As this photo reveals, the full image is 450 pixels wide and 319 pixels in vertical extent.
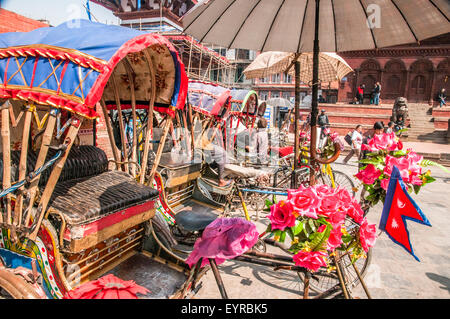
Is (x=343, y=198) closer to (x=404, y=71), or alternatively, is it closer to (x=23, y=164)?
(x=23, y=164)

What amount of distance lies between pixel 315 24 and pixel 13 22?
17.5ft

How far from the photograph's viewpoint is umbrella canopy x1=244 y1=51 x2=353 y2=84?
5.18 meters

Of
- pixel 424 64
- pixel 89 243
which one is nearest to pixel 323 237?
pixel 89 243

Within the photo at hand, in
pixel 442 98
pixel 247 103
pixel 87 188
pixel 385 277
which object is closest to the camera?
pixel 87 188

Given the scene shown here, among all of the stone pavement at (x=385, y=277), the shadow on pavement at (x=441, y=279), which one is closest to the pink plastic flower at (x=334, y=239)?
the stone pavement at (x=385, y=277)

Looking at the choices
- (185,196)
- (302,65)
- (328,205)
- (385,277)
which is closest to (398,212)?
(328,205)

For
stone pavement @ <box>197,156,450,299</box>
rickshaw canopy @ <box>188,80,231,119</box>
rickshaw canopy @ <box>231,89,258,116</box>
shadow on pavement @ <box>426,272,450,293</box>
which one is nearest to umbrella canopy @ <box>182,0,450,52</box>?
stone pavement @ <box>197,156,450,299</box>

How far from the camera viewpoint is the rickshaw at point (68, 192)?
1.97m

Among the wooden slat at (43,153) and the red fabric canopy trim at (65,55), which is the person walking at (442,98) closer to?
the red fabric canopy trim at (65,55)

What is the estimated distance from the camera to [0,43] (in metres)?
2.21

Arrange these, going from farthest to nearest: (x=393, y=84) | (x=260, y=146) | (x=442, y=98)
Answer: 1. (x=393, y=84)
2. (x=442, y=98)
3. (x=260, y=146)

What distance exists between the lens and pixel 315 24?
1.98 meters

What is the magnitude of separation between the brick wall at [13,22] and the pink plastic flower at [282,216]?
553 cm

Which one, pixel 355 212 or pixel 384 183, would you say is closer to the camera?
pixel 355 212
